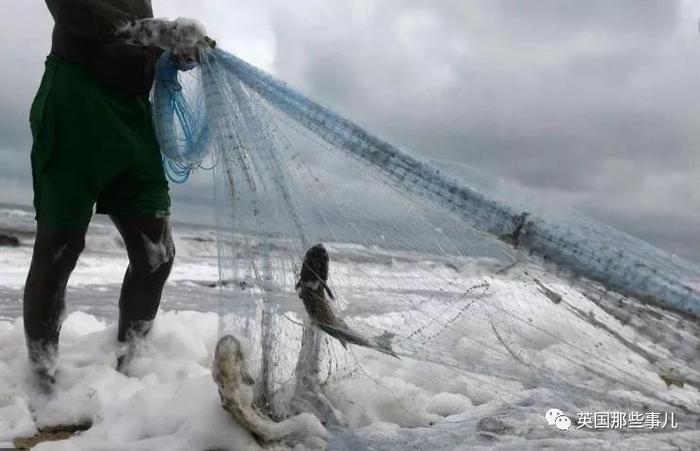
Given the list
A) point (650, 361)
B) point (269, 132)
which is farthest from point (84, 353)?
point (650, 361)

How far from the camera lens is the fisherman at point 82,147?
→ 235 centimetres

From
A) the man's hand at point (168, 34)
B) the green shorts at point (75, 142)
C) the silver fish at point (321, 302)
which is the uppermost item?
the man's hand at point (168, 34)

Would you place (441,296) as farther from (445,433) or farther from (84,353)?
(84,353)

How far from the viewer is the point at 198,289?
32.1 ft

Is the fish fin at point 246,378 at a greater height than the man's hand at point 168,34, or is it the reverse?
the man's hand at point 168,34

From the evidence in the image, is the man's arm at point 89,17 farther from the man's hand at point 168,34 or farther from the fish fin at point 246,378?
the fish fin at point 246,378

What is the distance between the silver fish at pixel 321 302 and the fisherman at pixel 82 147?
0.91m

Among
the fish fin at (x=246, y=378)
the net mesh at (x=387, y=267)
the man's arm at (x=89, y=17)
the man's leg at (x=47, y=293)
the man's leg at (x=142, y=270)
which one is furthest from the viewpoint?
the man's leg at (x=142, y=270)

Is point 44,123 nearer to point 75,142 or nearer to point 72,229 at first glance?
point 75,142

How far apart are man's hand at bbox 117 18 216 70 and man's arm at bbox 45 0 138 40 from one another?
1.6 inches

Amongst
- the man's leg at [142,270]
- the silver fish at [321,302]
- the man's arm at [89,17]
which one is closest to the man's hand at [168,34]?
the man's arm at [89,17]

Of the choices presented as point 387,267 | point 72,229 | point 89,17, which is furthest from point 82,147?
point 387,267

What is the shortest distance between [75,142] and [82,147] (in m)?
0.03

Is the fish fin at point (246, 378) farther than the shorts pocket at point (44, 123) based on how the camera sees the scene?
No
